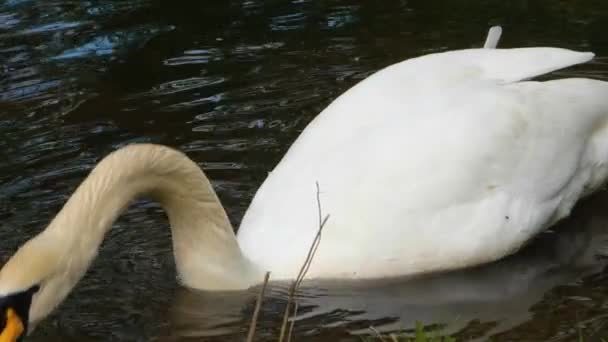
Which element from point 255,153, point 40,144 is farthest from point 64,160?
point 255,153

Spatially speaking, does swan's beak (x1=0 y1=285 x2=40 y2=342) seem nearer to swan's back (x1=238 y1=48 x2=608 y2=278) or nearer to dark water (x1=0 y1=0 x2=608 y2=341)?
dark water (x1=0 y1=0 x2=608 y2=341)

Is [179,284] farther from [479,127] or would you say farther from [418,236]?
[479,127]

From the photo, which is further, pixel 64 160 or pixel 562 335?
pixel 64 160

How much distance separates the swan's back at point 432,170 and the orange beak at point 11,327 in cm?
168

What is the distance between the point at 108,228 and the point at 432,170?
5.28ft

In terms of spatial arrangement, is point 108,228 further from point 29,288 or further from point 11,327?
point 11,327

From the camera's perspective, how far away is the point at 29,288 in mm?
4910

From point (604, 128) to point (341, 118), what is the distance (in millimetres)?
1441

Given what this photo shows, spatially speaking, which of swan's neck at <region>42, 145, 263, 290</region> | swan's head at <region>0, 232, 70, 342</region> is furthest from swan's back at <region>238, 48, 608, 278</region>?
swan's head at <region>0, 232, 70, 342</region>

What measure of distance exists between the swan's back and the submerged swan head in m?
0.26

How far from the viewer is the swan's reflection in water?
19.6ft

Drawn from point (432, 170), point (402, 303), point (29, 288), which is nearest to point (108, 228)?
point (29, 288)

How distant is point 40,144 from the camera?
8297 mm

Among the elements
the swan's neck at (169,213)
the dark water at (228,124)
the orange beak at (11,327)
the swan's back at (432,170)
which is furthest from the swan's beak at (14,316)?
the swan's back at (432,170)
